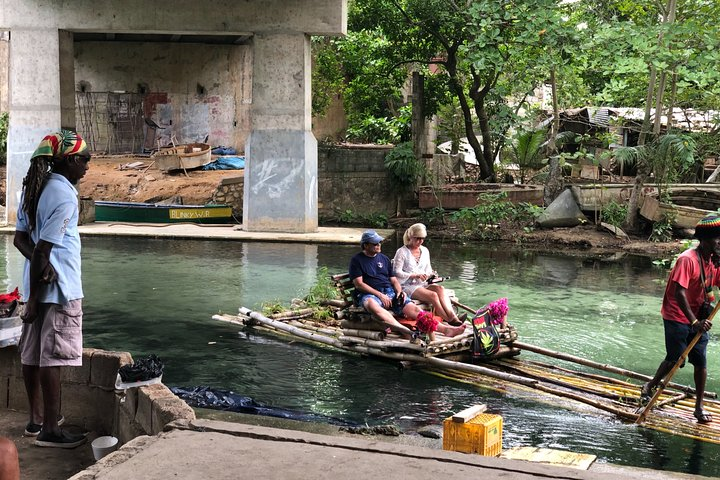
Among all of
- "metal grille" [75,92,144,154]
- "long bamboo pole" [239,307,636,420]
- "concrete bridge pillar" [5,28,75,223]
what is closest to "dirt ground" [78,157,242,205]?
"metal grille" [75,92,144,154]

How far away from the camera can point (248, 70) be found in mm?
31203

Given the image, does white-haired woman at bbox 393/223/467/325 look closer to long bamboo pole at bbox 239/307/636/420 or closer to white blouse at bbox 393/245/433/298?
white blouse at bbox 393/245/433/298

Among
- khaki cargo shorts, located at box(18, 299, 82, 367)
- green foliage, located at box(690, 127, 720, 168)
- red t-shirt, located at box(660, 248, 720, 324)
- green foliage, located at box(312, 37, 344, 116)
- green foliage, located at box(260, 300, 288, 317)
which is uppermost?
green foliage, located at box(312, 37, 344, 116)

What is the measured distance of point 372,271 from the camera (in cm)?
936

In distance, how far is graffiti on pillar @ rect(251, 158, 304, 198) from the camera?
63.5 feet

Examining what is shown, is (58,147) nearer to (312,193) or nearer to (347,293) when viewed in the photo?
(347,293)

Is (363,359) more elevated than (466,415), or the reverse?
(466,415)

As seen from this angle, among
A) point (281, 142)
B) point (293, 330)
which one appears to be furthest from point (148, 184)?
point (293, 330)

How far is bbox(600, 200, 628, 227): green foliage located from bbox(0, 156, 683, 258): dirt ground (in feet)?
1.26

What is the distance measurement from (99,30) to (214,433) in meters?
16.5

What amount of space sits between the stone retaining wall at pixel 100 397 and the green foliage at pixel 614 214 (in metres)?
15.6

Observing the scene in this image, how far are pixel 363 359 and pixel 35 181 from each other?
175 inches

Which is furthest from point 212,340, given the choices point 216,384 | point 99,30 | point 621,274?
point 99,30

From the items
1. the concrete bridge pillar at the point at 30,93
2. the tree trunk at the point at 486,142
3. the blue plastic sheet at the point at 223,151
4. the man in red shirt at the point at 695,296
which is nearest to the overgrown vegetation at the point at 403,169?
the tree trunk at the point at 486,142
